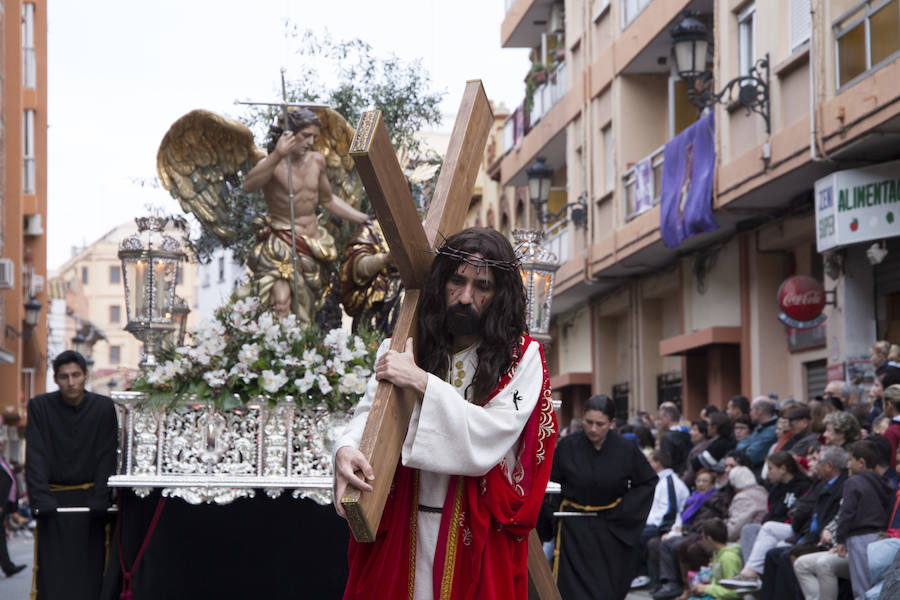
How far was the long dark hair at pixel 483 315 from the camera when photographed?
16.4 feet

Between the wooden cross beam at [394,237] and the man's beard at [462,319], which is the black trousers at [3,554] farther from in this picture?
the man's beard at [462,319]

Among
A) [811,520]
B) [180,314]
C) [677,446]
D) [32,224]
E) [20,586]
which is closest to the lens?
[811,520]

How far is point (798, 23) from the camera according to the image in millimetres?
16297

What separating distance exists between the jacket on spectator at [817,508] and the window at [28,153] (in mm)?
A: 30214

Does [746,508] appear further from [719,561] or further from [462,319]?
[462,319]

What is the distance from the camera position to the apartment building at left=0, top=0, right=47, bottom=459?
3462 centimetres

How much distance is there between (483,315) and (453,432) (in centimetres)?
47

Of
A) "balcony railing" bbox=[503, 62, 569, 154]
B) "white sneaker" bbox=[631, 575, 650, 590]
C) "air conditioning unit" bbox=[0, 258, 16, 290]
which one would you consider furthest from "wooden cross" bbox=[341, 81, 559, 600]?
"air conditioning unit" bbox=[0, 258, 16, 290]

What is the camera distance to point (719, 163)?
18312 millimetres

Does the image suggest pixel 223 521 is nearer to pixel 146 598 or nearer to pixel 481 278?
pixel 146 598

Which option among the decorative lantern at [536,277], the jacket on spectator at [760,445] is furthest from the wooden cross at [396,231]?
the jacket on spectator at [760,445]

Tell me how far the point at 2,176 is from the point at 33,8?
7.65 meters

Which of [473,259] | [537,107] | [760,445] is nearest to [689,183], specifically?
[760,445]

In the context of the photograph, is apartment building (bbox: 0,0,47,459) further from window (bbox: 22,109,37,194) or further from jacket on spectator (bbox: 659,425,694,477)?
jacket on spectator (bbox: 659,425,694,477)
